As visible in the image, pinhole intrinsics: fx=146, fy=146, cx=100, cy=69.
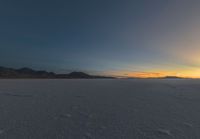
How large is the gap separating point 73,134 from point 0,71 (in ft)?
346

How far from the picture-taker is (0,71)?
292ft

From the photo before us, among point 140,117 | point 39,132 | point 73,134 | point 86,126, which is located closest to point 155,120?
point 140,117

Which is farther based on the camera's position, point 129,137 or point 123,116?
point 123,116

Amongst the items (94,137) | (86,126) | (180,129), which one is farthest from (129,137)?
(180,129)

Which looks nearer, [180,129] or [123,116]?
[180,129]

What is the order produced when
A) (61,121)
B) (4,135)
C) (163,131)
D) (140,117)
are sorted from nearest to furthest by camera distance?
1. (4,135)
2. (163,131)
3. (61,121)
4. (140,117)

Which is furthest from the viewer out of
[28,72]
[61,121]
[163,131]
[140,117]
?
[28,72]

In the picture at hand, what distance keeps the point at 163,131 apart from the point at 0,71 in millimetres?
106327

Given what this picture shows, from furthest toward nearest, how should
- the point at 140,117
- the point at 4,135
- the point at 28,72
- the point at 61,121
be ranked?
the point at 28,72
the point at 140,117
the point at 61,121
the point at 4,135

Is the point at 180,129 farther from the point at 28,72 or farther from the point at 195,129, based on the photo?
the point at 28,72

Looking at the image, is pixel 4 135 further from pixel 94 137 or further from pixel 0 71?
pixel 0 71

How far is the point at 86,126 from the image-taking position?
2768 millimetres

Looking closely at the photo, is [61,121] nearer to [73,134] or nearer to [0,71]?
A: [73,134]

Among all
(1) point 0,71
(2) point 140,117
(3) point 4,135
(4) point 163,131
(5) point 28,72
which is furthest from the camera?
(5) point 28,72
